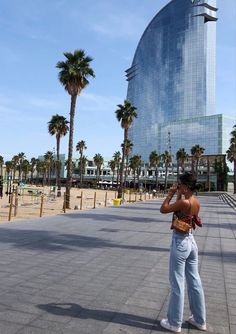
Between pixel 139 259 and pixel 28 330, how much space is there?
15.4ft

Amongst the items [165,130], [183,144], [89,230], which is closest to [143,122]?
Result: [165,130]

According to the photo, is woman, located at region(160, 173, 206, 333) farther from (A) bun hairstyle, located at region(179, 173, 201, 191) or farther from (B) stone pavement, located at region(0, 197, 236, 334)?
(B) stone pavement, located at region(0, 197, 236, 334)

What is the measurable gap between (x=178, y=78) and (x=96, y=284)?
565 ft

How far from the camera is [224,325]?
14.4ft

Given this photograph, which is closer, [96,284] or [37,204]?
[96,284]

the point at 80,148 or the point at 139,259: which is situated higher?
the point at 80,148

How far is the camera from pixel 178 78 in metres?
171

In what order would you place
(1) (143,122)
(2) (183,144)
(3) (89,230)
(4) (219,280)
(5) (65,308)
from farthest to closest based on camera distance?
(1) (143,122) < (2) (183,144) < (3) (89,230) < (4) (219,280) < (5) (65,308)

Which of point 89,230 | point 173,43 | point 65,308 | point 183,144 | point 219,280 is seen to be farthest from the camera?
point 173,43

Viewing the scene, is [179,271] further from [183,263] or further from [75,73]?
[75,73]

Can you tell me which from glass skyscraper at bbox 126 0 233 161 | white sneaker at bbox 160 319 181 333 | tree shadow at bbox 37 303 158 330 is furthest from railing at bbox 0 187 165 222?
glass skyscraper at bbox 126 0 233 161

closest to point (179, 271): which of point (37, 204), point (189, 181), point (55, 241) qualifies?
point (189, 181)

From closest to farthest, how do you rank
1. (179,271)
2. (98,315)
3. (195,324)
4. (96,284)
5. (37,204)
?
1. (179,271)
2. (195,324)
3. (98,315)
4. (96,284)
5. (37,204)

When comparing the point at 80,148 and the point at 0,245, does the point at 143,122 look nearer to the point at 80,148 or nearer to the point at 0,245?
the point at 80,148
